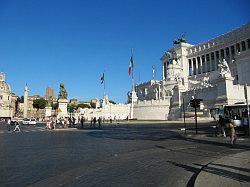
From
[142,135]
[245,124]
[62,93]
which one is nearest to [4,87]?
[62,93]

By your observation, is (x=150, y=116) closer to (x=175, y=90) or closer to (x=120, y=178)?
(x=175, y=90)

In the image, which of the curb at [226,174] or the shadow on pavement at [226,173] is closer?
the curb at [226,174]

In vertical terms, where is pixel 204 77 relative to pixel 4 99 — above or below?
above

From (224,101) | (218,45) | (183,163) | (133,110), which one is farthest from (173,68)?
(183,163)

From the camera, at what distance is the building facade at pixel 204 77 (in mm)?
49344

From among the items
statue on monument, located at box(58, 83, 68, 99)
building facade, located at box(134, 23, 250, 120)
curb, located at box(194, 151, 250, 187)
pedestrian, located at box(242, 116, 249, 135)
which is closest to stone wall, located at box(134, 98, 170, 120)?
building facade, located at box(134, 23, 250, 120)

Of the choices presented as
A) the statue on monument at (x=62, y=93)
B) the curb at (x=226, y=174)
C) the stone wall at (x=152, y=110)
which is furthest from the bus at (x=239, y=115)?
the statue on monument at (x=62, y=93)

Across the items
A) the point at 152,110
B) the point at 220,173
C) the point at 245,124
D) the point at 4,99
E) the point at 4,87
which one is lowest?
the point at 220,173

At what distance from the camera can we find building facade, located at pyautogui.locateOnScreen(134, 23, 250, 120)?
162 ft

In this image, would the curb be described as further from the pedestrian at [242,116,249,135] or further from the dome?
the dome

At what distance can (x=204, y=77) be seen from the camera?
8831 cm

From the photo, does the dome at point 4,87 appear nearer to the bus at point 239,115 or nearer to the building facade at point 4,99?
the building facade at point 4,99

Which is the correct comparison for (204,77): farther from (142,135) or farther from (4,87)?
(4,87)

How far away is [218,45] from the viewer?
99.8 meters
